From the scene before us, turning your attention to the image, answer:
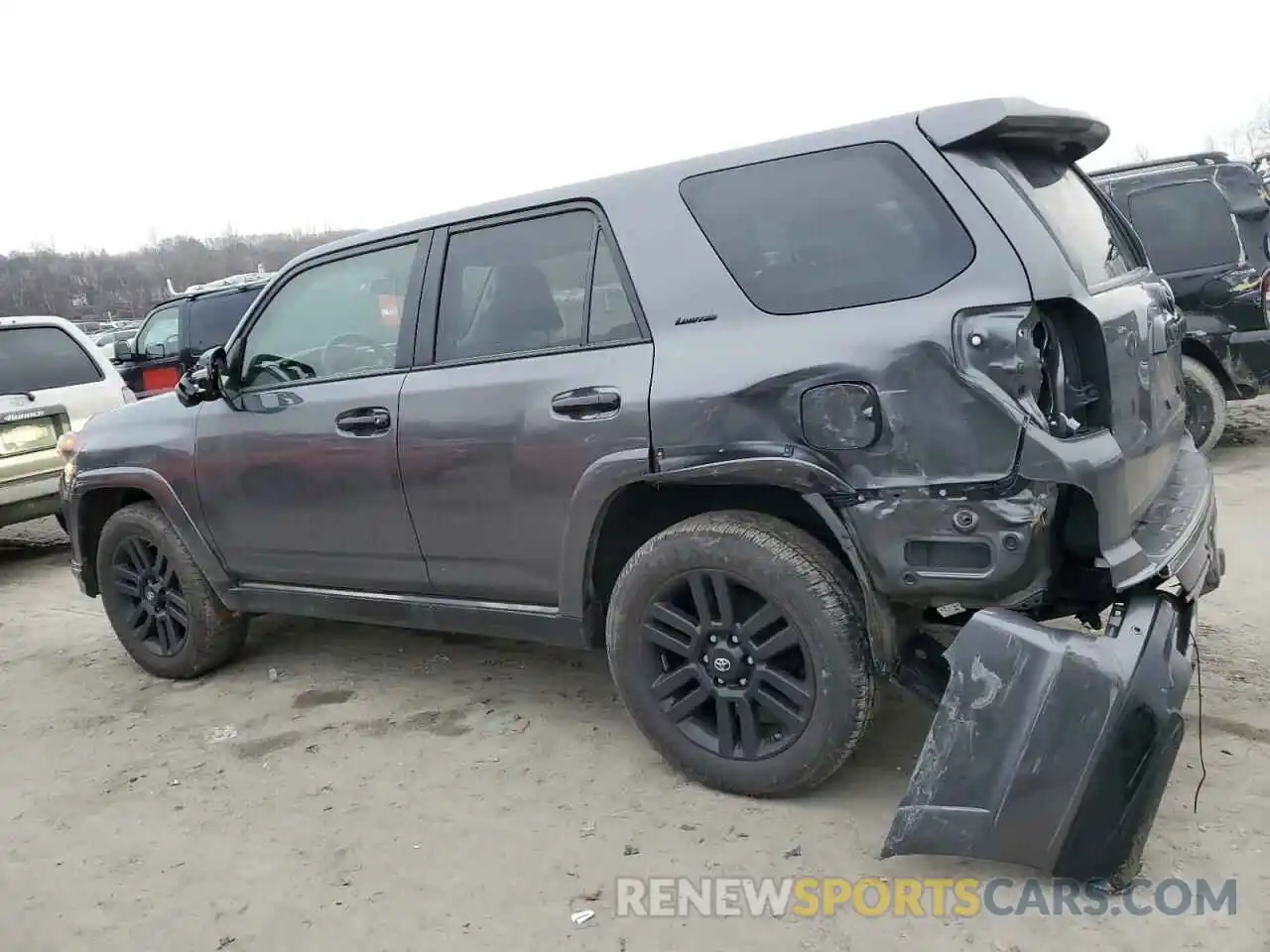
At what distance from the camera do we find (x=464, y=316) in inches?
135

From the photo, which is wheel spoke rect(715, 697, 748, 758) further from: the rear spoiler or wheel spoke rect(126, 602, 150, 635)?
wheel spoke rect(126, 602, 150, 635)

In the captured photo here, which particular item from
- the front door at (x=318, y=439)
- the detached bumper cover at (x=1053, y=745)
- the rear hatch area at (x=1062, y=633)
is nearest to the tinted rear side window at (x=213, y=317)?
the front door at (x=318, y=439)

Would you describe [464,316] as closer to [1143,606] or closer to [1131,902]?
[1143,606]

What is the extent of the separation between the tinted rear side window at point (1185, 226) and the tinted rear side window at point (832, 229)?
4.69 m

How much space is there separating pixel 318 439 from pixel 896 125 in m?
2.26

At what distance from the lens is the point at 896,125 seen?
2701 millimetres

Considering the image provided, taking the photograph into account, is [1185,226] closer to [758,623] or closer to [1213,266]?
[1213,266]

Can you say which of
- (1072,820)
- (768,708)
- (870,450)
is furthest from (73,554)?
(1072,820)

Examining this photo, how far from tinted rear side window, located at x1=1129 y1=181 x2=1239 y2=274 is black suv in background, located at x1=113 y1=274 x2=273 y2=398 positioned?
754cm

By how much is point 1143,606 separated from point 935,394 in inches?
28.6

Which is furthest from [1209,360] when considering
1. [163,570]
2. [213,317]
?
[213,317]

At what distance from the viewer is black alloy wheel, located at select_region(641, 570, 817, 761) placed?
2.80 m

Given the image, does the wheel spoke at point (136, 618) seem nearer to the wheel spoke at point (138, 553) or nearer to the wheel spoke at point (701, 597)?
the wheel spoke at point (138, 553)

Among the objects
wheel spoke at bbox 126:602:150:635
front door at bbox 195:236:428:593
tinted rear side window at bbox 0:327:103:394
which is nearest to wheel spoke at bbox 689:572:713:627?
front door at bbox 195:236:428:593
